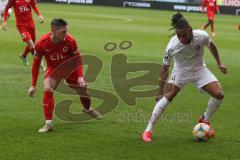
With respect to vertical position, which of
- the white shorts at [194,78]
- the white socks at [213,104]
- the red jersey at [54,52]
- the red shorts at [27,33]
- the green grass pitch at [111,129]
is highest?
the red jersey at [54,52]

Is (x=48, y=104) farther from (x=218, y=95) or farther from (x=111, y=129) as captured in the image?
(x=218, y=95)

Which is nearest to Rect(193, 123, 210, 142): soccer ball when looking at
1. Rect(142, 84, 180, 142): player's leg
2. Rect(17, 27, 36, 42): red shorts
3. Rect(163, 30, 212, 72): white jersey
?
Rect(142, 84, 180, 142): player's leg

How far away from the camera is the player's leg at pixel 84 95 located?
1031 cm

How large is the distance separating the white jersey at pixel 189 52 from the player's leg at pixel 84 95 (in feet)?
6.25

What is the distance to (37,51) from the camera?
9672 mm

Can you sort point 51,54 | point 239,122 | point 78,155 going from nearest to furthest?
1. point 78,155
2. point 51,54
3. point 239,122

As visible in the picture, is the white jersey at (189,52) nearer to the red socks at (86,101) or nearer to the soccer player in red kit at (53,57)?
the soccer player in red kit at (53,57)

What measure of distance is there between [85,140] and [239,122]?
3131 millimetres

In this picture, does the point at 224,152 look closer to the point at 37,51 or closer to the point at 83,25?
the point at 37,51

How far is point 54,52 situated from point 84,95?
4.02 feet

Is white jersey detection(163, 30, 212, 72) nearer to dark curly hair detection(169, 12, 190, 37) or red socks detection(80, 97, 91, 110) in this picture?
dark curly hair detection(169, 12, 190, 37)

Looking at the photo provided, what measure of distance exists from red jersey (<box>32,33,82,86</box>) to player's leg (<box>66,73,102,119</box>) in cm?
27

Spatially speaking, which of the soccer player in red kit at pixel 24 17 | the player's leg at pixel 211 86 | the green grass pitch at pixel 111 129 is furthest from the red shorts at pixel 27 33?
the player's leg at pixel 211 86

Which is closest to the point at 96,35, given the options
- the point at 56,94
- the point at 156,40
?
the point at 156,40
